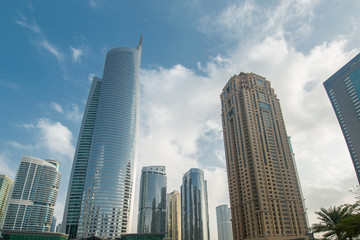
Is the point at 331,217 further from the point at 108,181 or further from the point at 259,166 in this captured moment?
the point at 108,181

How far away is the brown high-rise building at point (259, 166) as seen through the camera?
117m

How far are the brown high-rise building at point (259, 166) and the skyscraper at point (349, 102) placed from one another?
38.0 meters

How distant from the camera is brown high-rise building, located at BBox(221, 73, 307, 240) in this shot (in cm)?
11744

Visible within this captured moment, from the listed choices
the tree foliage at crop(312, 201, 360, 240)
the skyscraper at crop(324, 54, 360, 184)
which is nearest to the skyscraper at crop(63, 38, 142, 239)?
the skyscraper at crop(324, 54, 360, 184)

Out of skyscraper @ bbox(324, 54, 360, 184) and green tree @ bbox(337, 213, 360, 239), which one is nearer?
green tree @ bbox(337, 213, 360, 239)

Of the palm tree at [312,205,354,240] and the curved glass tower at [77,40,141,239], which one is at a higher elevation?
the curved glass tower at [77,40,141,239]

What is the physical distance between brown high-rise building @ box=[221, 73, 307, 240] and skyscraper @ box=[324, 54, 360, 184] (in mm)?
38031

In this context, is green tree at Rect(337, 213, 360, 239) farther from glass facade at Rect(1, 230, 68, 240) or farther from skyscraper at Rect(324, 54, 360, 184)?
skyscraper at Rect(324, 54, 360, 184)

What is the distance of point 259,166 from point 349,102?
2925 inches

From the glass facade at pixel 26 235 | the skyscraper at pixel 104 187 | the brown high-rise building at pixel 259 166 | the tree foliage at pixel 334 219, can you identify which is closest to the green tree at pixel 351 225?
the tree foliage at pixel 334 219

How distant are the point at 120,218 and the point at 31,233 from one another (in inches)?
3553

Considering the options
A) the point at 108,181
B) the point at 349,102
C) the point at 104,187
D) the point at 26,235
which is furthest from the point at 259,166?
the point at 104,187

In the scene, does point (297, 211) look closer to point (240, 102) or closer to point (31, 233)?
point (240, 102)

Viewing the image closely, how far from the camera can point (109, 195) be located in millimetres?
180625
